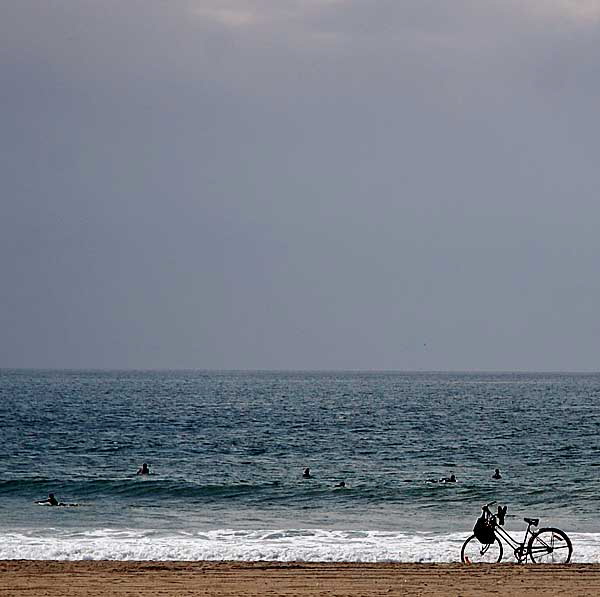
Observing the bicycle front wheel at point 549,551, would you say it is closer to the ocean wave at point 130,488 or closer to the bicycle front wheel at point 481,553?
the bicycle front wheel at point 481,553

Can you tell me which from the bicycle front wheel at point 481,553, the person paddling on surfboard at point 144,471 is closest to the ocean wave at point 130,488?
the person paddling on surfboard at point 144,471

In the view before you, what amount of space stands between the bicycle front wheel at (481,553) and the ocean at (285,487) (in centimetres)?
34

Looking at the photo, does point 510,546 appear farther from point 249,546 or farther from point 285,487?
point 285,487

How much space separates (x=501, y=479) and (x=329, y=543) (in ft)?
58.3

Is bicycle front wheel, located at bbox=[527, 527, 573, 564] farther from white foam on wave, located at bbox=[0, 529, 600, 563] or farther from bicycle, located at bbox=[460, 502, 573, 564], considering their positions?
white foam on wave, located at bbox=[0, 529, 600, 563]

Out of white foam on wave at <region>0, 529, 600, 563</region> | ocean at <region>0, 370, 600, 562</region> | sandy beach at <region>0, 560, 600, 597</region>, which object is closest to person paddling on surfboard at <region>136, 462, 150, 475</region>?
ocean at <region>0, 370, 600, 562</region>

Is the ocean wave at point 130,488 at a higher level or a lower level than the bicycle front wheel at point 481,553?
lower

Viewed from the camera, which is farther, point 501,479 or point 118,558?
point 501,479

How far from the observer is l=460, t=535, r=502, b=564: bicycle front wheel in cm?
2036

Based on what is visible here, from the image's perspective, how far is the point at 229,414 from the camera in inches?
3524

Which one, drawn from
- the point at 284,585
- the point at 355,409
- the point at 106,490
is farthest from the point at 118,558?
the point at 355,409

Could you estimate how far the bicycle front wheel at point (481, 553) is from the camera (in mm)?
20359

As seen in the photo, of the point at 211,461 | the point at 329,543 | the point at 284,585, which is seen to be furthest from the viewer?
the point at 211,461

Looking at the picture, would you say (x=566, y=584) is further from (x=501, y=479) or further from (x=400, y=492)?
(x=501, y=479)
